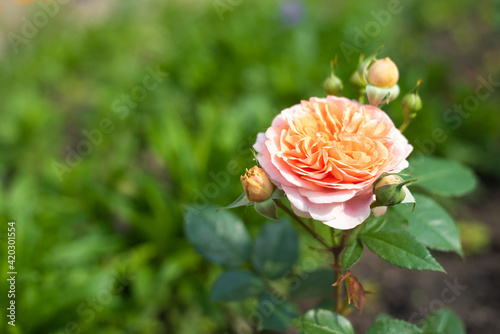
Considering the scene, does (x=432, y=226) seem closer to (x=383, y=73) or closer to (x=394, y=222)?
(x=394, y=222)

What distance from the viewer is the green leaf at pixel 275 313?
78 cm

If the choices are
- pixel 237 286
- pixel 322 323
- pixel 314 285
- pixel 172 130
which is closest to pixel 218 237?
pixel 237 286

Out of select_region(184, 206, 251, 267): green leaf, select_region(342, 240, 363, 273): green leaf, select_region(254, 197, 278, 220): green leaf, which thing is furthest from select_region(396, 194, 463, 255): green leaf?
select_region(184, 206, 251, 267): green leaf

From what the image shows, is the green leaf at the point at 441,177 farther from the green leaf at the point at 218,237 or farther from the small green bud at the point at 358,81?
the green leaf at the point at 218,237

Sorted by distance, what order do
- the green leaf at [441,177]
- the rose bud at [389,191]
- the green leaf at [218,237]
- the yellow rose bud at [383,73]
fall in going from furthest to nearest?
the green leaf at [218,237] < the green leaf at [441,177] < the yellow rose bud at [383,73] < the rose bud at [389,191]

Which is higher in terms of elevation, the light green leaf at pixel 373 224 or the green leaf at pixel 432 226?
the light green leaf at pixel 373 224

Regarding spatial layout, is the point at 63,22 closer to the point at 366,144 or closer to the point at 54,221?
the point at 54,221

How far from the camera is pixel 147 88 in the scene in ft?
7.97

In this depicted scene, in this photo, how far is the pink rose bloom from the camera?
523 mm

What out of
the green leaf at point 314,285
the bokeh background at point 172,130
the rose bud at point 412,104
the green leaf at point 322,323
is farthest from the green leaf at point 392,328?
the bokeh background at point 172,130

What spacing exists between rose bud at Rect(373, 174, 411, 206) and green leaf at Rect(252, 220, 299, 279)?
366 millimetres

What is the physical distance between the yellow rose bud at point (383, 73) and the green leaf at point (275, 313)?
16.7 inches

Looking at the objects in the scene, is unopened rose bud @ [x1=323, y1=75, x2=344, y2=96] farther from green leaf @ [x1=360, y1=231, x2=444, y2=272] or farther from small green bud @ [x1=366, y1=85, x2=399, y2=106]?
green leaf @ [x1=360, y1=231, x2=444, y2=272]

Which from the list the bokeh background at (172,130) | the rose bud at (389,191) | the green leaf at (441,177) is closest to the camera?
the rose bud at (389,191)
